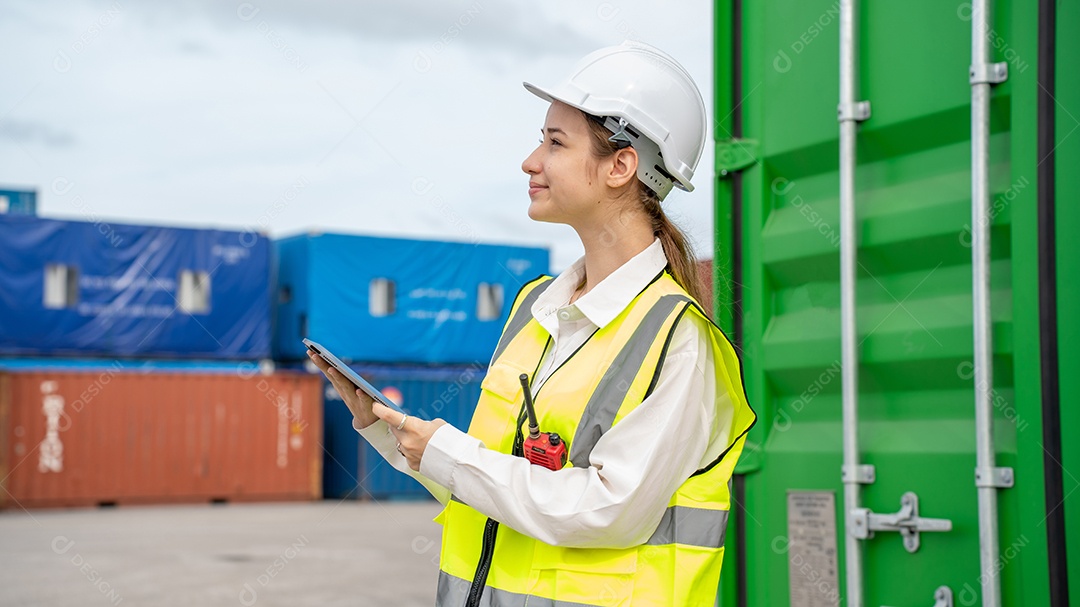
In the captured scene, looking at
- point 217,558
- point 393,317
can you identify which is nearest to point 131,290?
point 393,317

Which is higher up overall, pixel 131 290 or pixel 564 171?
pixel 131 290

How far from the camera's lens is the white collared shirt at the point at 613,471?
6.41 feet

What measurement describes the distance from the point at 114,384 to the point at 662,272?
2071cm

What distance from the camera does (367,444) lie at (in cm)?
2447

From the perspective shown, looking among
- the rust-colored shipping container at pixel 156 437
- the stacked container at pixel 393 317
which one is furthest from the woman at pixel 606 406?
the stacked container at pixel 393 317

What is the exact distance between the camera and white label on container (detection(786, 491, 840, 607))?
3.03 metres

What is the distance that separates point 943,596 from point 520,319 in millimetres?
1238

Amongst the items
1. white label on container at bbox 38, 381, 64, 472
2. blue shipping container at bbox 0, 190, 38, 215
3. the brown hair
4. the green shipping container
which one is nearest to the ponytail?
the brown hair

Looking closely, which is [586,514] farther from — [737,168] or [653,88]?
[737,168]

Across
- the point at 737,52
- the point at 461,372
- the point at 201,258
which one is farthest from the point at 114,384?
the point at 737,52

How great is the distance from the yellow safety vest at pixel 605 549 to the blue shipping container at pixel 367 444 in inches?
821

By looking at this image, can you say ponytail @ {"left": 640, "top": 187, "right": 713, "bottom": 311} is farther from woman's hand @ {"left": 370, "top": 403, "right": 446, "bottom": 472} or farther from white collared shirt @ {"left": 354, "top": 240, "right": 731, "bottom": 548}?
woman's hand @ {"left": 370, "top": 403, "right": 446, "bottom": 472}

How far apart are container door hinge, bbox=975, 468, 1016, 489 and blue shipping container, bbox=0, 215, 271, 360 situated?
74.9 feet

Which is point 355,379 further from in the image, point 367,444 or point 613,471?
point 367,444
